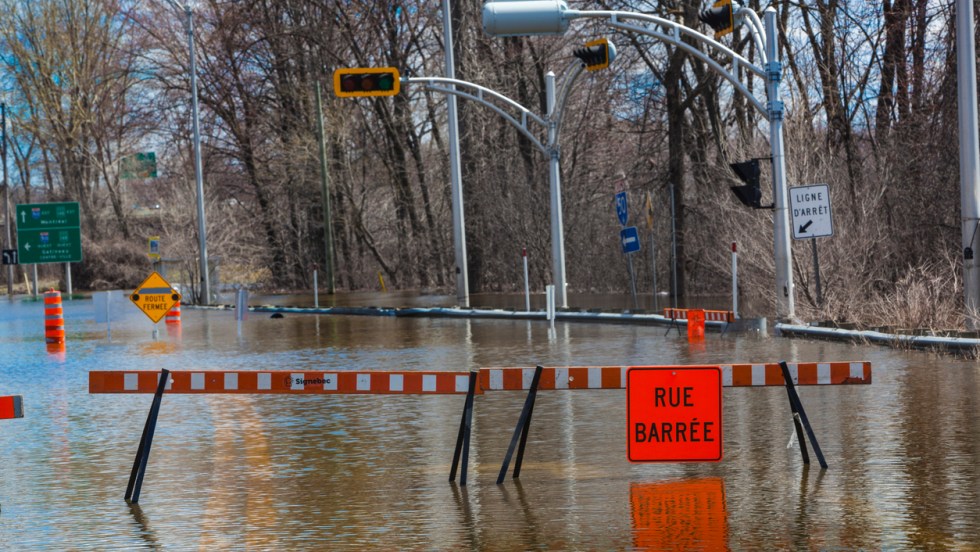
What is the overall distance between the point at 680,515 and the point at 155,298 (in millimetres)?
21954

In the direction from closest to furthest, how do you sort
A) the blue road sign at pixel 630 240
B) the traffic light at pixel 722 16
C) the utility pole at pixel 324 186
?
the traffic light at pixel 722 16 < the blue road sign at pixel 630 240 < the utility pole at pixel 324 186

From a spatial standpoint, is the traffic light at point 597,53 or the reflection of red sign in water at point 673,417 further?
the traffic light at point 597,53

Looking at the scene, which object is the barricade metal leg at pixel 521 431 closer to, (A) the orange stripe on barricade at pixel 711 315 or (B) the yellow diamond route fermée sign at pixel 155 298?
(A) the orange stripe on barricade at pixel 711 315

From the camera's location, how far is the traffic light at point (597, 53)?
1001 inches

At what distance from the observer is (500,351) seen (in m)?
21.6

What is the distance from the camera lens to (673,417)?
9641 mm

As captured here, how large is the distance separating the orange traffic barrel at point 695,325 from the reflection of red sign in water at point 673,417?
1322 cm

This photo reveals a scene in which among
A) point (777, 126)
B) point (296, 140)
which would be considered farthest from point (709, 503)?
point (296, 140)

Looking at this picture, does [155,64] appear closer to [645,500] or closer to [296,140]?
[296,140]

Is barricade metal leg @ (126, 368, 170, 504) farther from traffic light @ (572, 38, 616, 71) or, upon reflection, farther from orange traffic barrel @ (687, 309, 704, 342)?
traffic light @ (572, 38, 616, 71)

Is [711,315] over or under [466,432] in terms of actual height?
over

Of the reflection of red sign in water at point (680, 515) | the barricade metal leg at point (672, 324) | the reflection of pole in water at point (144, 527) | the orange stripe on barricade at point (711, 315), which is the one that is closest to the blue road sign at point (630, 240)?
the barricade metal leg at point (672, 324)

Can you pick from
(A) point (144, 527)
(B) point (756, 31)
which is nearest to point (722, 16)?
(B) point (756, 31)

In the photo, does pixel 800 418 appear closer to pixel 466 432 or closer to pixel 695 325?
pixel 466 432
